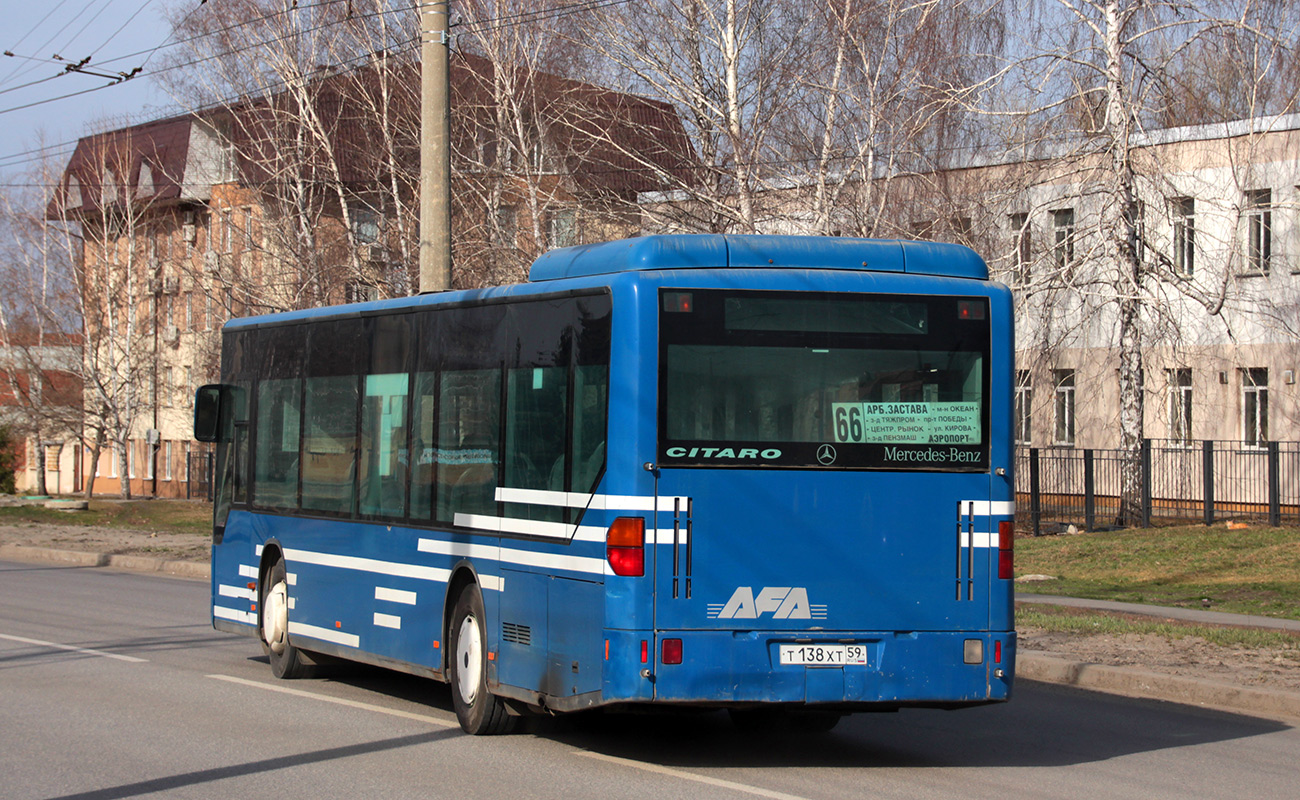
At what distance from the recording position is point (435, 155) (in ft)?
49.1

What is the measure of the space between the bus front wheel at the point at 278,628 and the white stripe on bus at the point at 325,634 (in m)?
0.22

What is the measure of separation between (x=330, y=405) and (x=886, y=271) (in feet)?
15.7

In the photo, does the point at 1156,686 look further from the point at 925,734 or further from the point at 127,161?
the point at 127,161

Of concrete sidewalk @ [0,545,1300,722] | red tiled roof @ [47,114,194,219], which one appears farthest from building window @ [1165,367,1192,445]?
red tiled roof @ [47,114,194,219]

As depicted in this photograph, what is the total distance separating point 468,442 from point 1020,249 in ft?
51.9

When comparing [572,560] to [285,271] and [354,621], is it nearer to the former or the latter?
[354,621]

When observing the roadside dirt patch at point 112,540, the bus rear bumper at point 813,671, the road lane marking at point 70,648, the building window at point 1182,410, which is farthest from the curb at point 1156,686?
the building window at point 1182,410

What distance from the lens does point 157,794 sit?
7172mm

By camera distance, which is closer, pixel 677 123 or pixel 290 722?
pixel 290 722

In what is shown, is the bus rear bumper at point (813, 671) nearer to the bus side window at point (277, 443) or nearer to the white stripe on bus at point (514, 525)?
the white stripe on bus at point (514, 525)

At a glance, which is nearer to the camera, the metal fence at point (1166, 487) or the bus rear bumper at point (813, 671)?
the bus rear bumper at point (813, 671)

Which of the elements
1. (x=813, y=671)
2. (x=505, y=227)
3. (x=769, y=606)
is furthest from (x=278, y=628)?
(x=505, y=227)

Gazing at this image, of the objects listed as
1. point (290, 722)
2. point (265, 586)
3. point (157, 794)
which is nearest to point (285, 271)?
point (265, 586)

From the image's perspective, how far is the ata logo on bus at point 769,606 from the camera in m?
7.87
